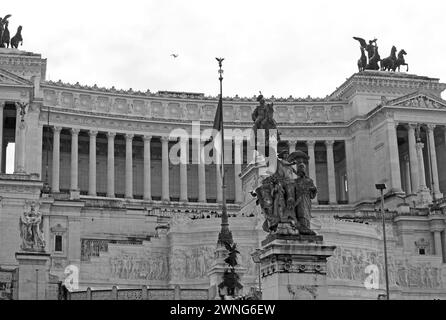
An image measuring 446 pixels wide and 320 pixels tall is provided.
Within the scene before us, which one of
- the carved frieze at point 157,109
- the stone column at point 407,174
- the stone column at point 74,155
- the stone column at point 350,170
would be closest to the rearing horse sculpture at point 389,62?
the stone column at point 350,170

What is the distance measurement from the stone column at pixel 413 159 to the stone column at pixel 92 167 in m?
38.6

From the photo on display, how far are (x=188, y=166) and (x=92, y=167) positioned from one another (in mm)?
15731

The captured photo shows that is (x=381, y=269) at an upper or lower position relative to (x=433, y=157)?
lower

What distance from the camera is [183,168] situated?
331ft

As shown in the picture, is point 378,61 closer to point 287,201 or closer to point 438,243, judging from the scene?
point 438,243

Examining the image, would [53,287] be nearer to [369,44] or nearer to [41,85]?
[41,85]

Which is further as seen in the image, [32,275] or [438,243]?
[438,243]

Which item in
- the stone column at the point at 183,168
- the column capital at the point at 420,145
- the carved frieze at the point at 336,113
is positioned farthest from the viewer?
the carved frieze at the point at 336,113

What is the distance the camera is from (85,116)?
96.7 metres

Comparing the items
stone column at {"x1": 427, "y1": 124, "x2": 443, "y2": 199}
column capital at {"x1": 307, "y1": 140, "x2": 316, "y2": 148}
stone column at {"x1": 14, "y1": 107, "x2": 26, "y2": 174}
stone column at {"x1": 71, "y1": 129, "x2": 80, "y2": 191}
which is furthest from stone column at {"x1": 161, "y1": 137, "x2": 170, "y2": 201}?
stone column at {"x1": 427, "y1": 124, "x2": 443, "y2": 199}

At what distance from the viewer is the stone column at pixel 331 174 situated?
10179 centimetres

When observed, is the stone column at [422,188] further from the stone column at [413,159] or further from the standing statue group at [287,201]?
the standing statue group at [287,201]

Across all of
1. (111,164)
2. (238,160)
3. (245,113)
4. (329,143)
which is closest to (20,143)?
(111,164)

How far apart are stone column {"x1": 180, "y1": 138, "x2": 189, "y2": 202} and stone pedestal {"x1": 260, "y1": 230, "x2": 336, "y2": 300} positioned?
243 ft
